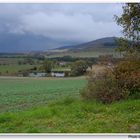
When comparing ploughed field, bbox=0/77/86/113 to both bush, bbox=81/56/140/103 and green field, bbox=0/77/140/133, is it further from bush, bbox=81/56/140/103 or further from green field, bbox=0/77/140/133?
green field, bbox=0/77/140/133

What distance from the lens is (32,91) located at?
20.4m

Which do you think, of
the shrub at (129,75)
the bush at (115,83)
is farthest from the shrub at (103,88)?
the shrub at (129,75)

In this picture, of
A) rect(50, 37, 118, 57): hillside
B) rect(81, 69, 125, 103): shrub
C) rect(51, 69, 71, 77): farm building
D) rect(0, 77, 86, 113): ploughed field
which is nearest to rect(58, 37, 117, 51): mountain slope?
rect(50, 37, 118, 57): hillside

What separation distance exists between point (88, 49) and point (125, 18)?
5.72ft

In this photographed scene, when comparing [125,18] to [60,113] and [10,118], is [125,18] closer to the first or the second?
[60,113]

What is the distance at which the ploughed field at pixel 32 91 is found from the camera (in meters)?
16.0

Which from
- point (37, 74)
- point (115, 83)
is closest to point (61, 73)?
point (37, 74)

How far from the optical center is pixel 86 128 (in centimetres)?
941

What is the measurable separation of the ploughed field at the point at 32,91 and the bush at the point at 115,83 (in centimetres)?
101

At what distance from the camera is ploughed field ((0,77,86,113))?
16.0 m

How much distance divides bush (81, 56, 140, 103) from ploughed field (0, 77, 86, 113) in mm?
1009

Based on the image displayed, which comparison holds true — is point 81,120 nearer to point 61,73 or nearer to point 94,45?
point 94,45

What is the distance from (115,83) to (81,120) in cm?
353

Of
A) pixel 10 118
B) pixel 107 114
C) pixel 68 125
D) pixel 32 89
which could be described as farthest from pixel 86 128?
pixel 32 89
